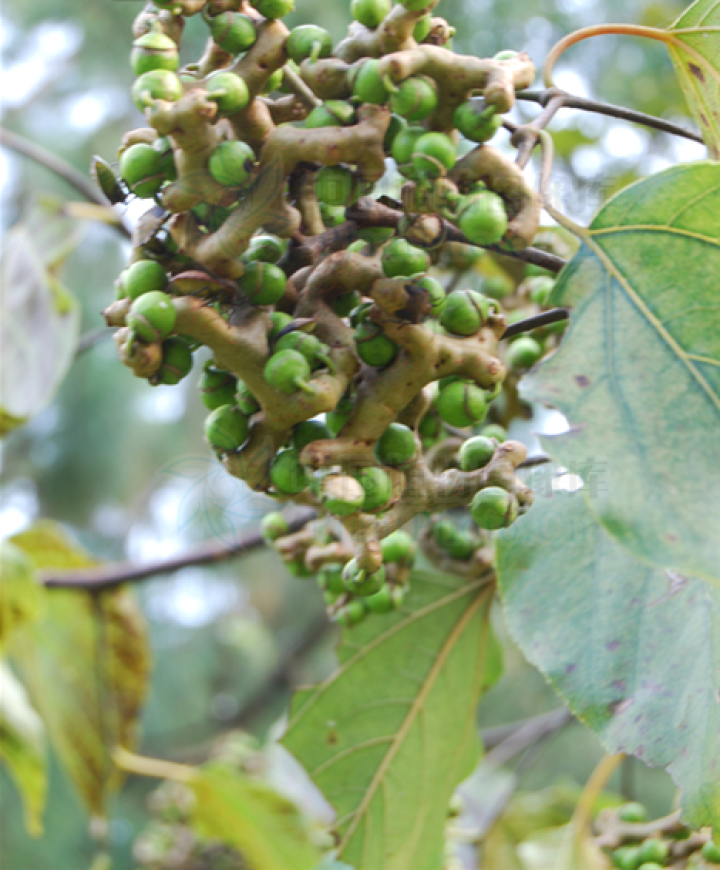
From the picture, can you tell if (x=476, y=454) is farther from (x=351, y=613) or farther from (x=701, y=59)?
(x=701, y=59)

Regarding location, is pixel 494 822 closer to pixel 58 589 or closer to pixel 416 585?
pixel 416 585

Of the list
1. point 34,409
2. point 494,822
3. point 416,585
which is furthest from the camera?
point 494,822

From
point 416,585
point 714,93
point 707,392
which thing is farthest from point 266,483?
point 714,93

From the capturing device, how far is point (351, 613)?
80cm

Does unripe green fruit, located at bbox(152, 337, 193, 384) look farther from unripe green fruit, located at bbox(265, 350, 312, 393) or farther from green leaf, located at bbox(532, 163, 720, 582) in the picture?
green leaf, located at bbox(532, 163, 720, 582)

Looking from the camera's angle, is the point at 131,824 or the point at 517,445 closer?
the point at 517,445

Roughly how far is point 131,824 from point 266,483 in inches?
147

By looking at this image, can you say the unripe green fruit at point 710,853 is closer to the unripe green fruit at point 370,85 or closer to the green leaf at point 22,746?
the unripe green fruit at point 370,85

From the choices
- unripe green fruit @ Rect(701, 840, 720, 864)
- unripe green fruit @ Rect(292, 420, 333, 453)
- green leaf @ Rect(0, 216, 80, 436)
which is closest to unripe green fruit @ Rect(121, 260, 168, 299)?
unripe green fruit @ Rect(292, 420, 333, 453)

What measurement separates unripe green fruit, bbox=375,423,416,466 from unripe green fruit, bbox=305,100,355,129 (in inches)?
7.4

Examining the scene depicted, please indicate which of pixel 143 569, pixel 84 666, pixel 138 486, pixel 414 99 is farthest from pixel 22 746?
pixel 138 486

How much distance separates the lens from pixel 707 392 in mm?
472

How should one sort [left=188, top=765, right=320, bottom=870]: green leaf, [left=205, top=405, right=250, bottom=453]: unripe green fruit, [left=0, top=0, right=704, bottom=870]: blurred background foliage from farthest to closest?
1. [left=0, top=0, right=704, bottom=870]: blurred background foliage
2. [left=188, top=765, right=320, bottom=870]: green leaf
3. [left=205, top=405, right=250, bottom=453]: unripe green fruit

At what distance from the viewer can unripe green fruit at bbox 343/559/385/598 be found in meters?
0.51
